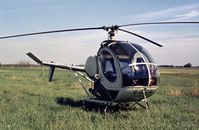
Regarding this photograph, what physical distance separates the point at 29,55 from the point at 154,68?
22.7 feet

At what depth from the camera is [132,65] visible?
480 inches

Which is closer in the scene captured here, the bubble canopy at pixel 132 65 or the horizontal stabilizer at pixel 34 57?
the bubble canopy at pixel 132 65

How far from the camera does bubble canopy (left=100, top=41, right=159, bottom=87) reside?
40.0 ft

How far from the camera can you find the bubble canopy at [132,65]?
12.2 m

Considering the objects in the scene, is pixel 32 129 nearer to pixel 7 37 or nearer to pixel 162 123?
pixel 162 123

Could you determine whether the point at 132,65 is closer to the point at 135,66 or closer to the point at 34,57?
the point at 135,66

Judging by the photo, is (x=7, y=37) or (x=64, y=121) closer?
(x=64, y=121)

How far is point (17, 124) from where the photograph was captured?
9.67 m

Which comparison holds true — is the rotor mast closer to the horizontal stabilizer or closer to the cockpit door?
the cockpit door

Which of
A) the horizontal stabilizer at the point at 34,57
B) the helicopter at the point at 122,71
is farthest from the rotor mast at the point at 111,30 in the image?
the horizontal stabilizer at the point at 34,57

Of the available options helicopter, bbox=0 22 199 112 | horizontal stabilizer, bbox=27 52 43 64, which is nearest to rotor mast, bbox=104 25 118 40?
helicopter, bbox=0 22 199 112

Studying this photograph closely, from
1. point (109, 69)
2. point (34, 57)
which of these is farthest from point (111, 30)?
point (34, 57)

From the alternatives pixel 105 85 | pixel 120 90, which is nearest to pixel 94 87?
pixel 105 85

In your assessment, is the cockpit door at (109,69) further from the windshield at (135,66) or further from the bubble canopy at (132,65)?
the windshield at (135,66)
